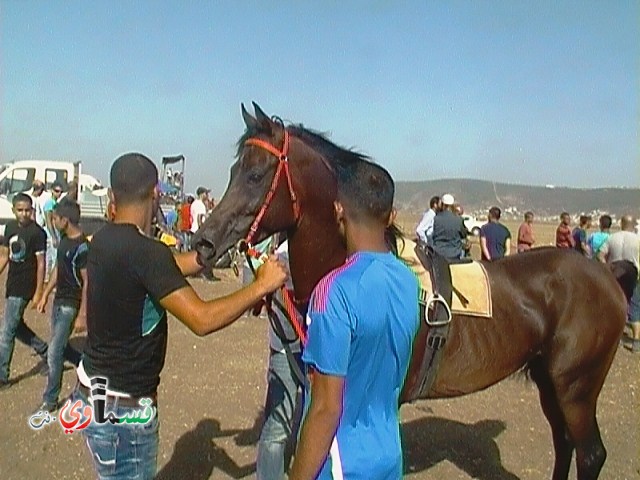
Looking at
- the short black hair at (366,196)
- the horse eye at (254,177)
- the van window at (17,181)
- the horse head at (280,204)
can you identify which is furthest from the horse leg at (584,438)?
the van window at (17,181)

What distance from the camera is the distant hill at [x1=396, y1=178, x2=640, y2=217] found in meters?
141

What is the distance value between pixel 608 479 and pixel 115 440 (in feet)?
12.7

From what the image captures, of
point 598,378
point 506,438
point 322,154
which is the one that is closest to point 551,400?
point 598,378

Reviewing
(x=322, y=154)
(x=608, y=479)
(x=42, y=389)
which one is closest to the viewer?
(x=322, y=154)

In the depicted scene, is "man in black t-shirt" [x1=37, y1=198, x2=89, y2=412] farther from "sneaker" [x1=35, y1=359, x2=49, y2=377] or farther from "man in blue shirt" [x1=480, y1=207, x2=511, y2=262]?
"man in blue shirt" [x1=480, y1=207, x2=511, y2=262]

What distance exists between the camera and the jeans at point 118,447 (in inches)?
104

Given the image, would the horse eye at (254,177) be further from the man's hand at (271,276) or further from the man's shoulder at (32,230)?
the man's shoulder at (32,230)

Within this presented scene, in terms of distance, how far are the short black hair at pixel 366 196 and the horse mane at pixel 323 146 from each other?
1.09 m

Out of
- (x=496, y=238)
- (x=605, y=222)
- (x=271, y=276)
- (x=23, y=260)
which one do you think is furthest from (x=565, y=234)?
(x=271, y=276)

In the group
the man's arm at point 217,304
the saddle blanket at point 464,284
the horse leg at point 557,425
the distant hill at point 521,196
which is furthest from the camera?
the distant hill at point 521,196

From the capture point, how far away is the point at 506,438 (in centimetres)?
571

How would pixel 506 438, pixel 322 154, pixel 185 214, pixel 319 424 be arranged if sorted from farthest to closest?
1. pixel 185 214
2. pixel 506 438
3. pixel 322 154
4. pixel 319 424

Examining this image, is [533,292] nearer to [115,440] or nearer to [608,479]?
[608,479]

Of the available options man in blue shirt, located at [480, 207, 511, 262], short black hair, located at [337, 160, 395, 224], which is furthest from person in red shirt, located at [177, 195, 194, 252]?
short black hair, located at [337, 160, 395, 224]
